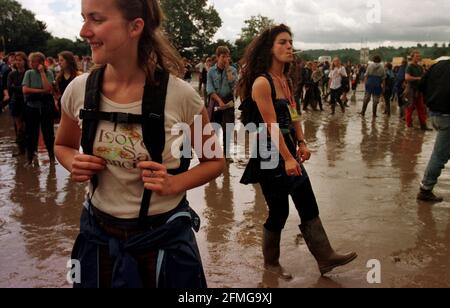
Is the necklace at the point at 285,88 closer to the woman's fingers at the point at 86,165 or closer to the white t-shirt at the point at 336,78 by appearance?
the woman's fingers at the point at 86,165

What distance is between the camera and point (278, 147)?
3180 mm

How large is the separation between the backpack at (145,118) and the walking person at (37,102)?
6.01 meters

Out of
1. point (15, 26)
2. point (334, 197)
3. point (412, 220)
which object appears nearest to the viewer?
point (412, 220)

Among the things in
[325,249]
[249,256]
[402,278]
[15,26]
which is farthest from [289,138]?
[15,26]

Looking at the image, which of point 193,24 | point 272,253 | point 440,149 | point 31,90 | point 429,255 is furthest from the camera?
point 193,24

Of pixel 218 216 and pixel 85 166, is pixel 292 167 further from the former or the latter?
pixel 218 216

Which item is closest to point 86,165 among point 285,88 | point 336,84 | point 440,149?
point 285,88

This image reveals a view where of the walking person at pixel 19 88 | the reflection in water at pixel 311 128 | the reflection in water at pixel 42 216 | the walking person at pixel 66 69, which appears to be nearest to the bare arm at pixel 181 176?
the reflection in water at pixel 42 216

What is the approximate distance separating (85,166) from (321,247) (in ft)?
7.54

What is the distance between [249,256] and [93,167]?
2.52 meters

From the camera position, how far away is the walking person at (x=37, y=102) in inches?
280

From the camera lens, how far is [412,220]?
15.4ft
